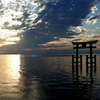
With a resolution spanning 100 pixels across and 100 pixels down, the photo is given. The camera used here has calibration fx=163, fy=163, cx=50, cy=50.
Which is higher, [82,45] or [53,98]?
[82,45]

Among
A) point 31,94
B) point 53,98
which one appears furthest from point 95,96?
point 31,94

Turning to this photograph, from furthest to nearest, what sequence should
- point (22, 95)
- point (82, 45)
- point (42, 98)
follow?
point (82, 45) → point (22, 95) → point (42, 98)

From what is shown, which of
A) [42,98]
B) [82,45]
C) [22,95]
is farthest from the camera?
[82,45]

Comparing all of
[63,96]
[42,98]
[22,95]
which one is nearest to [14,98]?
[22,95]

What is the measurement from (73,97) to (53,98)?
171 cm

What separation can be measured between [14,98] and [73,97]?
4888mm

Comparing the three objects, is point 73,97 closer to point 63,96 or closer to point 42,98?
point 63,96

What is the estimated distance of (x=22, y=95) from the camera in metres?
14.2

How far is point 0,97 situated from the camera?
13.7 metres

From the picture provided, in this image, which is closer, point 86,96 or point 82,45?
point 86,96

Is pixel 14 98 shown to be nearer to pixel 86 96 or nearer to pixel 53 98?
pixel 53 98

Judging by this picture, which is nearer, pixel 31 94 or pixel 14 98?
pixel 14 98

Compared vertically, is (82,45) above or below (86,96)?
above

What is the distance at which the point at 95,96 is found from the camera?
13906 millimetres
